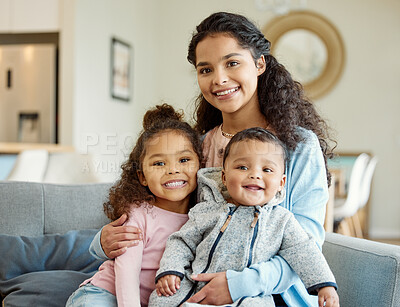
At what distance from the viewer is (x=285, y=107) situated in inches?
63.3

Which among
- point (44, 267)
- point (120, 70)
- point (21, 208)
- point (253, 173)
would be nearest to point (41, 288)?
point (44, 267)

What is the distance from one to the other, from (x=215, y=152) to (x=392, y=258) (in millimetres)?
664

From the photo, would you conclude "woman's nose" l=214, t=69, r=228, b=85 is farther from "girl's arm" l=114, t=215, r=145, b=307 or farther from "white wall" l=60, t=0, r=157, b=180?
"white wall" l=60, t=0, r=157, b=180

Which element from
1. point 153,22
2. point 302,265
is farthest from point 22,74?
point 302,265

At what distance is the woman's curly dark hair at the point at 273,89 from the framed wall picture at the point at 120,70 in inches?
134

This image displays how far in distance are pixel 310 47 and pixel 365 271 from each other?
4.72m

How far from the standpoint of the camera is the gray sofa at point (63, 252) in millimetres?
1558

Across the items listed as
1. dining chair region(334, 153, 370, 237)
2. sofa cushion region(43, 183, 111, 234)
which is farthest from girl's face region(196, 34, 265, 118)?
dining chair region(334, 153, 370, 237)

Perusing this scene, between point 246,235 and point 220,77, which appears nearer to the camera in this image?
point 246,235

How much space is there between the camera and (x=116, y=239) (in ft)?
4.81

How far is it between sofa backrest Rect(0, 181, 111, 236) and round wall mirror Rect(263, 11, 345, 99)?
4.22 meters

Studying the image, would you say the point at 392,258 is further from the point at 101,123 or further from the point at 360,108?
the point at 360,108

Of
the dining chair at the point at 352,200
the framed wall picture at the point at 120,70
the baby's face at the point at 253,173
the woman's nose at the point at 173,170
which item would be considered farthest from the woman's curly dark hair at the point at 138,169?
the framed wall picture at the point at 120,70

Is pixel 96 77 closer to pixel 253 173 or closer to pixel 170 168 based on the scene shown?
pixel 170 168
